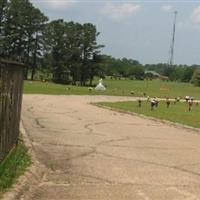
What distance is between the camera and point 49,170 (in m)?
11.3

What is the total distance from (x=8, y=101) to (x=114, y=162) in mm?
2706

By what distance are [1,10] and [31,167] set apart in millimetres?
80032

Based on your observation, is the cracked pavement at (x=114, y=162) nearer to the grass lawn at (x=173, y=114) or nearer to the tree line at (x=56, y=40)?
the grass lawn at (x=173, y=114)

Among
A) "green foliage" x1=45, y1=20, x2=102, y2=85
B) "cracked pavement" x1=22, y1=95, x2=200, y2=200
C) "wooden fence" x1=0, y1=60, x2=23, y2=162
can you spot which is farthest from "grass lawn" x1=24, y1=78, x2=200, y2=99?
"wooden fence" x1=0, y1=60, x2=23, y2=162

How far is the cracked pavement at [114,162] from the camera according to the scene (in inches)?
377

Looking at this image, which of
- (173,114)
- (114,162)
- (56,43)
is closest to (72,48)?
(56,43)

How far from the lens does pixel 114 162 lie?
1260 centimetres

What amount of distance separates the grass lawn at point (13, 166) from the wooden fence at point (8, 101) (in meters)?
0.14

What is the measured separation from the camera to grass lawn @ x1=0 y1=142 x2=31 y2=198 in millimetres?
9248

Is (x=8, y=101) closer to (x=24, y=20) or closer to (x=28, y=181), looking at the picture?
(x=28, y=181)

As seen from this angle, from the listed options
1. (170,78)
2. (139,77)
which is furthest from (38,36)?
(170,78)

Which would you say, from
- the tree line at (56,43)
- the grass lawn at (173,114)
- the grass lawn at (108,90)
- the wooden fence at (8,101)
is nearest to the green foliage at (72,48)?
the tree line at (56,43)

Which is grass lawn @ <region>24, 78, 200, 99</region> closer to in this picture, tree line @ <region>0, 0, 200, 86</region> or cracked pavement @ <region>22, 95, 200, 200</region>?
tree line @ <region>0, 0, 200, 86</region>

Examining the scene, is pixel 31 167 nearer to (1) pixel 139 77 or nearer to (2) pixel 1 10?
(2) pixel 1 10
